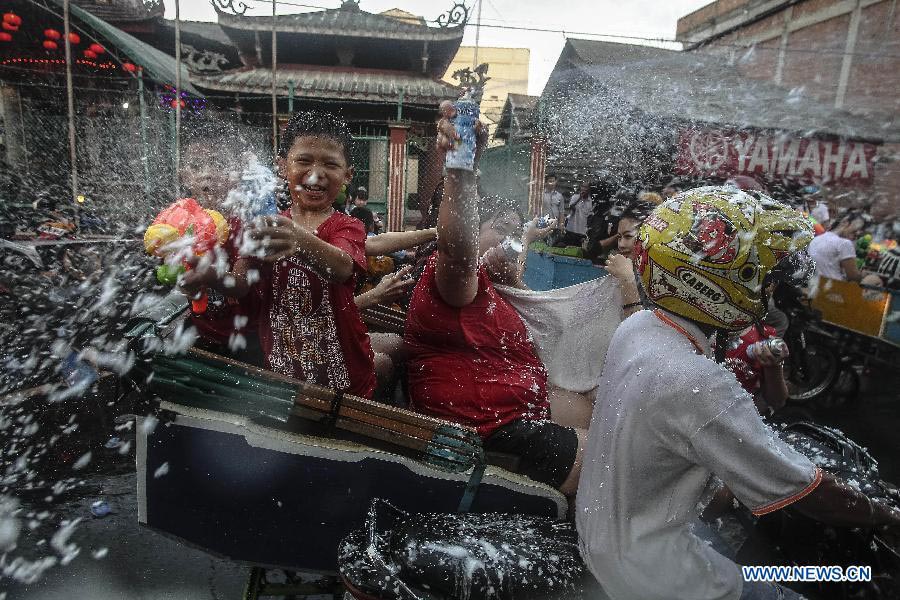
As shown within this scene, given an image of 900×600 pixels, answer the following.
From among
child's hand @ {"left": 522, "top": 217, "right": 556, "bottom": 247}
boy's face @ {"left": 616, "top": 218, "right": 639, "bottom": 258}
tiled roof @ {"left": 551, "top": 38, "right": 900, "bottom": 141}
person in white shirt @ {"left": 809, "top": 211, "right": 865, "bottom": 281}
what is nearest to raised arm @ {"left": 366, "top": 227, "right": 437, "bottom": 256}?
child's hand @ {"left": 522, "top": 217, "right": 556, "bottom": 247}

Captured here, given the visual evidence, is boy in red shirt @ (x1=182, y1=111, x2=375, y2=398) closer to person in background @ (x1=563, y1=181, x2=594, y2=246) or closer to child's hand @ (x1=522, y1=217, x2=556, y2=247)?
child's hand @ (x1=522, y1=217, x2=556, y2=247)

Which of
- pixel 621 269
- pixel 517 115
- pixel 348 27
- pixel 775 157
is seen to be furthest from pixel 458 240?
pixel 517 115

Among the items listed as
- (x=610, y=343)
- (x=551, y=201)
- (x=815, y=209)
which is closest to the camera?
(x=610, y=343)

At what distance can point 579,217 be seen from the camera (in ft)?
35.9

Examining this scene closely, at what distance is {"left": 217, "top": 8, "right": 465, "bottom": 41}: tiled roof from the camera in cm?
1574

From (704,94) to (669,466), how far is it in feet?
53.0

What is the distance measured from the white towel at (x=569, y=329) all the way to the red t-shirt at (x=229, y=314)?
126 centimetres

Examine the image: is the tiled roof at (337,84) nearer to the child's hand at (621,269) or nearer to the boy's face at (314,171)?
the child's hand at (621,269)

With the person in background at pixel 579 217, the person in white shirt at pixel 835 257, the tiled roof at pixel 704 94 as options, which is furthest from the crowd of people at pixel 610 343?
the tiled roof at pixel 704 94

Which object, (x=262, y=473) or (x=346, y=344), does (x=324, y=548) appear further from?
(x=346, y=344)

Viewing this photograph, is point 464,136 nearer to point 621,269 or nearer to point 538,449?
point 538,449

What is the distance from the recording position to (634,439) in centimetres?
140

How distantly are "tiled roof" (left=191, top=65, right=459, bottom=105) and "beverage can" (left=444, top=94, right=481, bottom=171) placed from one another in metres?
13.2

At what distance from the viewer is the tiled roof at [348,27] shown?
51.6ft
